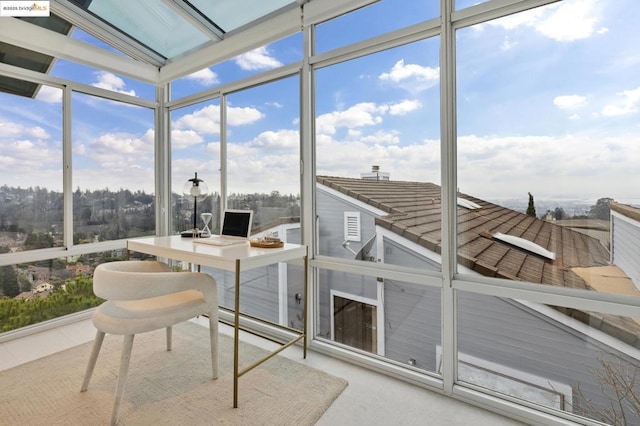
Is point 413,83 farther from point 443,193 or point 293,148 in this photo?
point 293,148

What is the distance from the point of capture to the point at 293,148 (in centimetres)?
262

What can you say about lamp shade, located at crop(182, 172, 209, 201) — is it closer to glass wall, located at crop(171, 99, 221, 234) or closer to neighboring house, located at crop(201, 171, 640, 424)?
glass wall, located at crop(171, 99, 221, 234)

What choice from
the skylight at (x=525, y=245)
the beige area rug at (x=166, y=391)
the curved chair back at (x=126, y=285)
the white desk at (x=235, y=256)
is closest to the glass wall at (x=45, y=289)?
the beige area rug at (x=166, y=391)

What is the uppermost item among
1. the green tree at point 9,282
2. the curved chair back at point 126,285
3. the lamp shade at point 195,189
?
the lamp shade at point 195,189

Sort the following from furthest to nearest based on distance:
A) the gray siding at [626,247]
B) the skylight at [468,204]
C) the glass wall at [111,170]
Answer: the glass wall at [111,170] < the skylight at [468,204] < the gray siding at [626,247]

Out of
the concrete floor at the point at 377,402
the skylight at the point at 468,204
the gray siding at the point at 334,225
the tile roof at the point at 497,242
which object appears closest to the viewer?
the tile roof at the point at 497,242

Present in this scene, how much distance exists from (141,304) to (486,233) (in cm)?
210

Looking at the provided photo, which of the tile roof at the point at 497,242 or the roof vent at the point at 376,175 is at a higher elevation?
the roof vent at the point at 376,175

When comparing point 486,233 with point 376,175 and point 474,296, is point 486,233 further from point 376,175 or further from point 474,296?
point 376,175

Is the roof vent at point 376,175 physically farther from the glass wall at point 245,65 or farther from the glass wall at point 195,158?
the glass wall at point 195,158

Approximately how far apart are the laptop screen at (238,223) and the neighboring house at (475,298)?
58 centimetres

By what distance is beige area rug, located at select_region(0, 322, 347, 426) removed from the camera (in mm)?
1685

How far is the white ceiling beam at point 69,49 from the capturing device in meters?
2.56

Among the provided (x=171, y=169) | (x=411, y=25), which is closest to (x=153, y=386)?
(x=171, y=169)
